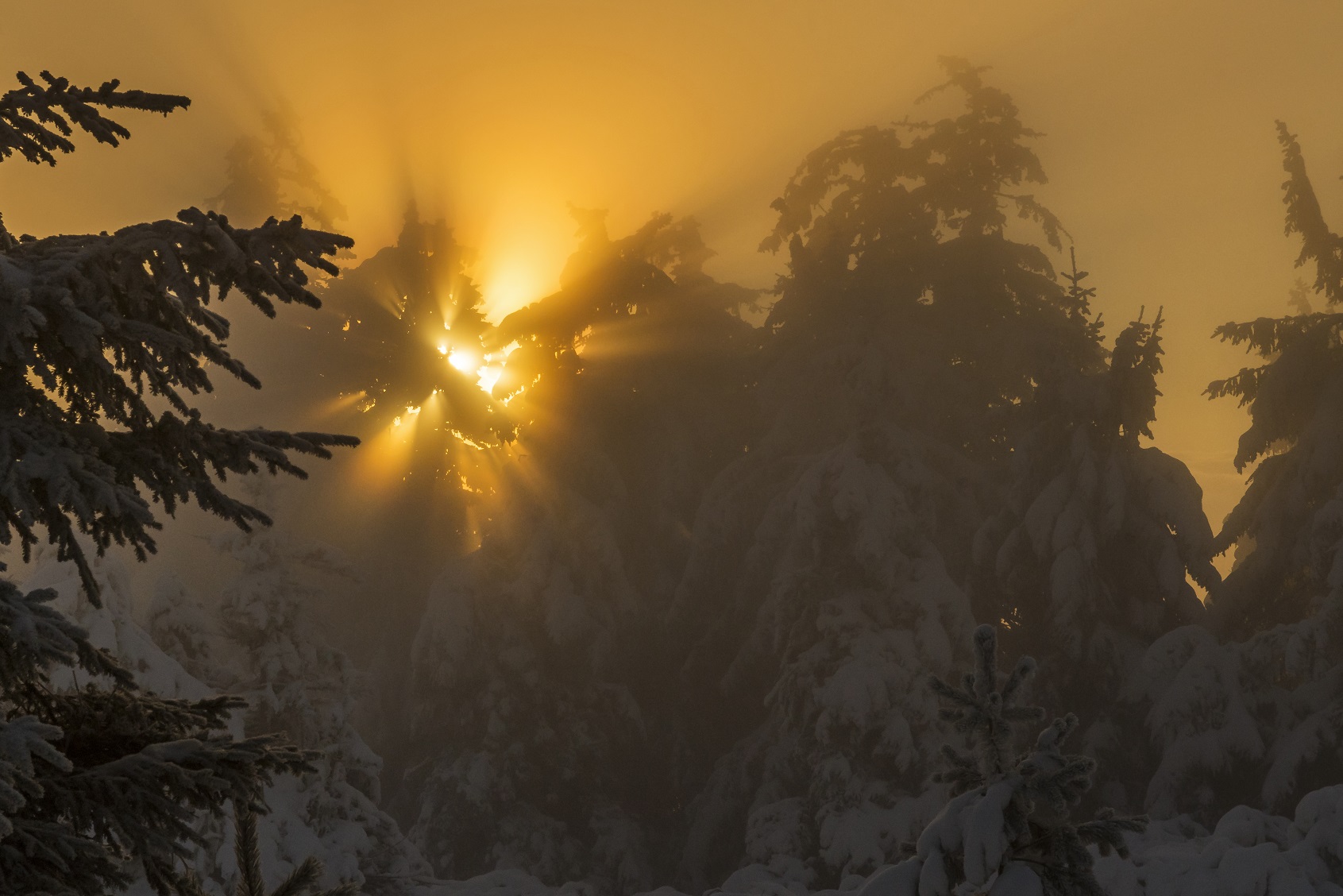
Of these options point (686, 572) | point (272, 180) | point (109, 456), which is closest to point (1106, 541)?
point (686, 572)

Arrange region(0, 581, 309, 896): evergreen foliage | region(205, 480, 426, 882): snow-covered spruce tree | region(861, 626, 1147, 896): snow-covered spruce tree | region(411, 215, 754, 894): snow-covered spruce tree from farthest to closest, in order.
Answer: region(411, 215, 754, 894): snow-covered spruce tree, region(205, 480, 426, 882): snow-covered spruce tree, region(861, 626, 1147, 896): snow-covered spruce tree, region(0, 581, 309, 896): evergreen foliage

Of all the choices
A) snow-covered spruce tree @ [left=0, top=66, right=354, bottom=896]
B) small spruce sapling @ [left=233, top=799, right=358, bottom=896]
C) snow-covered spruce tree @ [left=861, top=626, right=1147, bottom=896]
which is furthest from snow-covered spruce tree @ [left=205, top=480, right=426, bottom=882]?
snow-covered spruce tree @ [left=861, top=626, right=1147, bottom=896]

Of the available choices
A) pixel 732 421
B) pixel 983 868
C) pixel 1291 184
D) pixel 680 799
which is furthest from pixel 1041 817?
pixel 732 421

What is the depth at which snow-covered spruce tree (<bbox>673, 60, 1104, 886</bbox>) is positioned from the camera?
18.9 m

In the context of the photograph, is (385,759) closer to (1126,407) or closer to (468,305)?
(468,305)

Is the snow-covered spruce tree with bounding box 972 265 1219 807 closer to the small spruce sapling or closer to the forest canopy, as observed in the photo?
the forest canopy

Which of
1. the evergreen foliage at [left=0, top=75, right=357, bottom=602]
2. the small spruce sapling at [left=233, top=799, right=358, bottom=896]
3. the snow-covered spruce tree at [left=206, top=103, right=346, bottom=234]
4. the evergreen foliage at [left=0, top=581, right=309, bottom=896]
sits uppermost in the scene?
the snow-covered spruce tree at [left=206, top=103, right=346, bottom=234]

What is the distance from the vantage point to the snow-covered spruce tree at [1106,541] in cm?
1933

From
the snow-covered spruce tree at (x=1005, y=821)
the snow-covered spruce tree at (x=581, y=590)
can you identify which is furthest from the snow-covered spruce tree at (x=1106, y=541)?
the snow-covered spruce tree at (x=1005, y=821)

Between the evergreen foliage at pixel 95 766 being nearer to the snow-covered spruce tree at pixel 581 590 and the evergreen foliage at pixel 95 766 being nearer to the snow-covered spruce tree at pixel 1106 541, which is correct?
the snow-covered spruce tree at pixel 1106 541

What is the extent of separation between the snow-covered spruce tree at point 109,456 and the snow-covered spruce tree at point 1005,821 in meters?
3.49

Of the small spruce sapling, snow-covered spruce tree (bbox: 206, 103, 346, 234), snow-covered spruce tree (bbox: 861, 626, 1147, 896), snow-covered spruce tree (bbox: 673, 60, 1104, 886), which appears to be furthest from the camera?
snow-covered spruce tree (bbox: 206, 103, 346, 234)

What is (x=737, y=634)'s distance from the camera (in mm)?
24250

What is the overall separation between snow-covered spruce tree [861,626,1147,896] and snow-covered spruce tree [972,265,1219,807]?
14.9 metres
